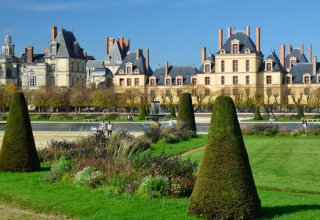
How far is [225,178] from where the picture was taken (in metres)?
7.33

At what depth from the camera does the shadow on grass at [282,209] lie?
312 inches

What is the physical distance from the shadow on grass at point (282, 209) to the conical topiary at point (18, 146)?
19.4ft

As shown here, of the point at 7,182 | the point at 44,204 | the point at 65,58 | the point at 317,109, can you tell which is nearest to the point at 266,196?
the point at 44,204

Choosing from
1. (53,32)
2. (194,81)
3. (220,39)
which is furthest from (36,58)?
(220,39)

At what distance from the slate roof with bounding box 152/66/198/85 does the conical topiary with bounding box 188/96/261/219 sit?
5485 cm

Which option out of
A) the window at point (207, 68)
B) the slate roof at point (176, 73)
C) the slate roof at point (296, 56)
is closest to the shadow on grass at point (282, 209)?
the window at point (207, 68)

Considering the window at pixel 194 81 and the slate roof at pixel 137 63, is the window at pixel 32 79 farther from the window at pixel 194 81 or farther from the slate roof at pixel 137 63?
the window at pixel 194 81

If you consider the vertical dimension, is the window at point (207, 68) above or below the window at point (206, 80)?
above

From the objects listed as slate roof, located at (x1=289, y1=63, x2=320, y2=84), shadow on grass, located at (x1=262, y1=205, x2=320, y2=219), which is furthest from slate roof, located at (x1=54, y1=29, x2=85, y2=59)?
shadow on grass, located at (x1=262, y1=205, x2=320, y2=219)

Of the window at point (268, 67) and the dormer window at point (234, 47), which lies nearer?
the dormer window at point (234, 47)

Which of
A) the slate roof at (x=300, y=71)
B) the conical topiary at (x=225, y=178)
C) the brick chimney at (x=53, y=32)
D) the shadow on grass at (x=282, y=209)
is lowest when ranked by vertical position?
the shadow on grass at (x=282, y=209)

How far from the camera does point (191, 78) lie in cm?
6222

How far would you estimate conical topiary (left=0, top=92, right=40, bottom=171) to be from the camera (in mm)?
12023

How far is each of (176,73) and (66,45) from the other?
50.4 ft
